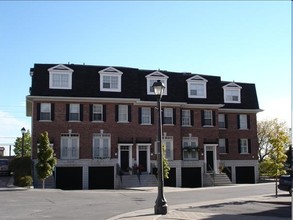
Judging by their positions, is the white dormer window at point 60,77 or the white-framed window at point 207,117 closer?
the white dormer window at point 60,77

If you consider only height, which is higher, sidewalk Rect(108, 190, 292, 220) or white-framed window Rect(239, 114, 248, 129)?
white-framed window Rect(239, 114, 248, 129)

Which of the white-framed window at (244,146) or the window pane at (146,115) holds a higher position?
the window pane at (146,115)

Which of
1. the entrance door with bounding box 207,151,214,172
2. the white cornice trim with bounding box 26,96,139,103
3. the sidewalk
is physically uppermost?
the white cornice trim with bounding box 26,96,139,103

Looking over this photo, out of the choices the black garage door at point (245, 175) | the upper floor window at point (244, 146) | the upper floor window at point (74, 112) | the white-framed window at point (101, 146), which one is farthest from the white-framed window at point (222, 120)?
the upper floor window at point (74, 112)

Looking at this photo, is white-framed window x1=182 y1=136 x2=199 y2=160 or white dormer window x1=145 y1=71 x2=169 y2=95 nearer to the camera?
white dormer window x1=145 y1=71 x2=169 y2=95

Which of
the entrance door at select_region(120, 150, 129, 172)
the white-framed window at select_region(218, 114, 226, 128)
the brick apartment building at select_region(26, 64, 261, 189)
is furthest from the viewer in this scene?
the white-framed window at select_region(218, 114, 226, 128)

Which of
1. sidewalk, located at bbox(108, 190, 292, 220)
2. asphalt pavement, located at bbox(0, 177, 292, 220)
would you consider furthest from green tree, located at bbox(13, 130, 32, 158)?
sidewalk, located at bbox(108, 190, 292, 220)

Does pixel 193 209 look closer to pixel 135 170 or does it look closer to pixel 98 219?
pixel 98 219

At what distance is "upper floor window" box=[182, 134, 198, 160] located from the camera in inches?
1594

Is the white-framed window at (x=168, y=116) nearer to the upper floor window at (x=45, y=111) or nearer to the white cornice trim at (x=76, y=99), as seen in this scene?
the white cornice trim at (x=76, y=99)

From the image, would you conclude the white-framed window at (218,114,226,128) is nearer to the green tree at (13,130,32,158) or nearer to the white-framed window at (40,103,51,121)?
the white-framed window at (40,103,51,121)

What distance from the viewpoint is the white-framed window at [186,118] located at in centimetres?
4112

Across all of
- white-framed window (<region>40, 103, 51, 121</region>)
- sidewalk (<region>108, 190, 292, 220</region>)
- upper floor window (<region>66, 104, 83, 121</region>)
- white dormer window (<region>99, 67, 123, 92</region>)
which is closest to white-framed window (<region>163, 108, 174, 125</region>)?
white dormer window (<region>99, 67, 123, 92</region>)

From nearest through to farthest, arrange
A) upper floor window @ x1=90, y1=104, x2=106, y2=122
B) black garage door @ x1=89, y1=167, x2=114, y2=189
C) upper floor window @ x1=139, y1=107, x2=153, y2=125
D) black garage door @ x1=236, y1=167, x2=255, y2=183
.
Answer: black garage door @ x1=89, y1=167, x2=114, y2=189 → upper floor window @ x1=90, y1=104, x2=106, y2=122 → upper floor window @ x1=139, y1=107, x2=153, y2=125 → black garage door @ x1=236, y1=167, x2=255, y2=183
